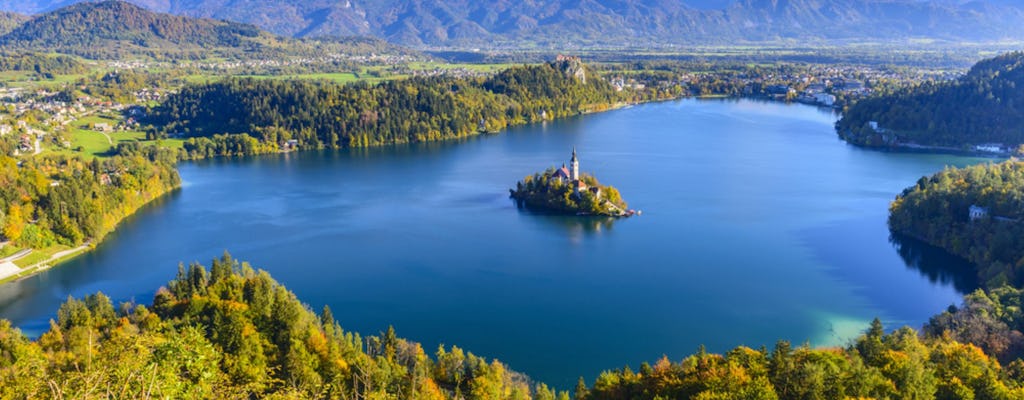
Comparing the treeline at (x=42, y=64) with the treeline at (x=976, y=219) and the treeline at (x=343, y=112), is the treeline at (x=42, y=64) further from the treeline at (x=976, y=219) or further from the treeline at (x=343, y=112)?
the treeline at (x=976, y=219)

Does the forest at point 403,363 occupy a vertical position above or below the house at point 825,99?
below

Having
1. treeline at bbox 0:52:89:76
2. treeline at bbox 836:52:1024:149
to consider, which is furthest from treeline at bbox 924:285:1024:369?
treeline at bbox 0:52:89:76

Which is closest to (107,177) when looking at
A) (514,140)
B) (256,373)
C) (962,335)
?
(256,373)

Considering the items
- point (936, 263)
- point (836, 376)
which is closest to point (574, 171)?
point (936, 263)

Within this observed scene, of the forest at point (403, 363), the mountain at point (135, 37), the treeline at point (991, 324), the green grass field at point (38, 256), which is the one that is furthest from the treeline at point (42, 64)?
the treeline at point (991, 324)

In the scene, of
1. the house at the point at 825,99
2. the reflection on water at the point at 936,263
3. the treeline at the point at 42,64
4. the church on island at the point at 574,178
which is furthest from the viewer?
the treeline at the point at 42,64

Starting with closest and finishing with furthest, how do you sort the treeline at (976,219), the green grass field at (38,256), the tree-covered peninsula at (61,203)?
the treeline at (976,219)
the green grass field at (38,256)
the tree-covered peninsula at (61,203)

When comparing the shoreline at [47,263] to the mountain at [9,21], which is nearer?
the shoreline at [47,263]

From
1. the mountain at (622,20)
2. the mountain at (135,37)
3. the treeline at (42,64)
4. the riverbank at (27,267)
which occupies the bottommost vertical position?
the riverbank at (27,267)

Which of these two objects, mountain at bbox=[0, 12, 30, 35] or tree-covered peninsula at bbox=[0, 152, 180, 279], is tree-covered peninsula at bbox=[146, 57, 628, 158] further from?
mountain at bbox=[0, 12, 30, 35]
